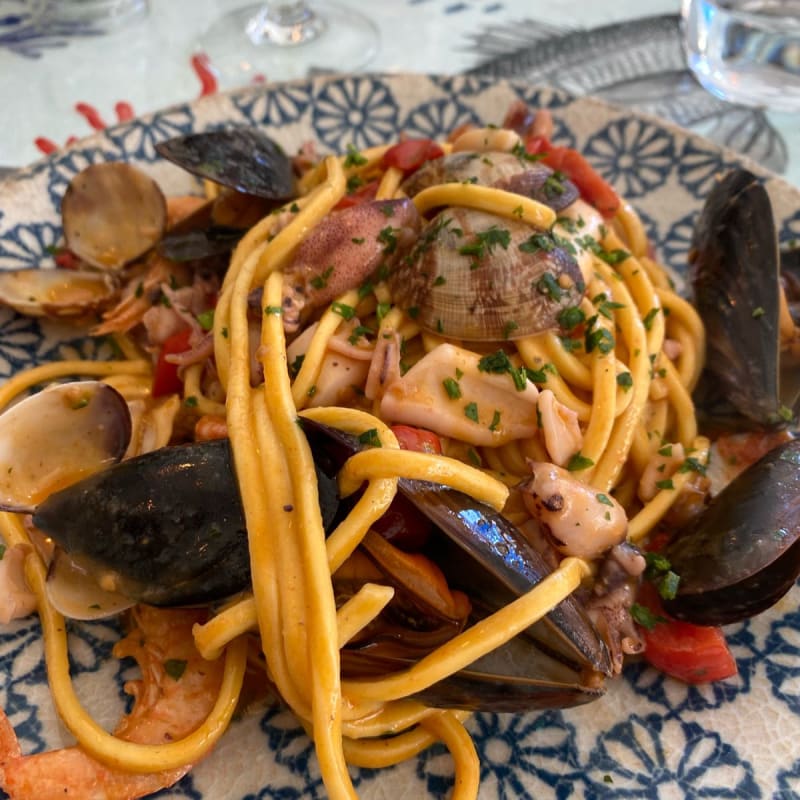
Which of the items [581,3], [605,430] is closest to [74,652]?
[605,430]

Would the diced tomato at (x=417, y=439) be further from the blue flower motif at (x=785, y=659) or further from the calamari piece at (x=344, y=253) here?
the blue flower motif at (x=785, y=659)

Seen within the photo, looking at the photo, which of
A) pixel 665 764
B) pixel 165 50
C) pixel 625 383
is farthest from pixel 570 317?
pixel 165 50

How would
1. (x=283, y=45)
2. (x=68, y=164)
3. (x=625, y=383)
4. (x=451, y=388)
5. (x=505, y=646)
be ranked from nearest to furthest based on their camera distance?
(x=505, y=646) < (x=451, y=388) < (x=625, y=383) < (x=68, y=164) < (x=283, y=45)

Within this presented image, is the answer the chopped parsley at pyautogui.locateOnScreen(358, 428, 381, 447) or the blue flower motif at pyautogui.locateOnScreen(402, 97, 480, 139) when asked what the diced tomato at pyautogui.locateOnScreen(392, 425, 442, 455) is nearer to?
the chopped parsley at pyautogui.locateOnScreen(358, 428, 381, 447)

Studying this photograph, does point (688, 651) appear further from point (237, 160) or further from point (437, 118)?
point (437, 118)

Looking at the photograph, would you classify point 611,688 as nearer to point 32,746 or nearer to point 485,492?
point 485,492

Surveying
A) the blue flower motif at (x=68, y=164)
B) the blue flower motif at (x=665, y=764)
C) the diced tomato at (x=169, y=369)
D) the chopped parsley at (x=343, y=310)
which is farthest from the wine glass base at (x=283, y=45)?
the blue flower motif at (x=665, y=764)
